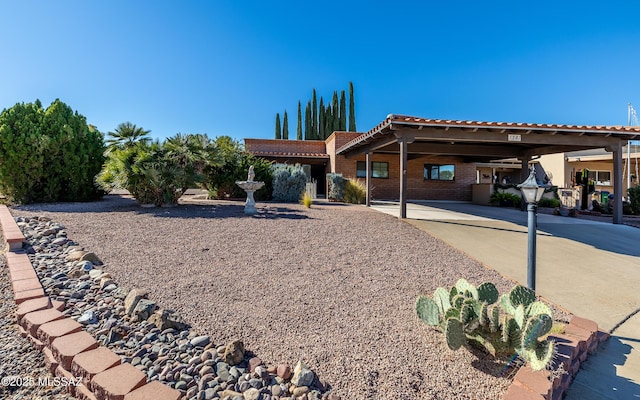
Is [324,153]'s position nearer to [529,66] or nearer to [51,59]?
[529,66]

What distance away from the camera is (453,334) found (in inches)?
87.1

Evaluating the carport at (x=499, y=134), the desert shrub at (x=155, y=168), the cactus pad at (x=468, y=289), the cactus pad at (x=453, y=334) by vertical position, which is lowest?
the cactus pad at (x=453, y=334)

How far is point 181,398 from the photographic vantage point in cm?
183

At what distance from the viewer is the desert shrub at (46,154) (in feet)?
29.9

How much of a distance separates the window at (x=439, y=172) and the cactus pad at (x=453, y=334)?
1730cm

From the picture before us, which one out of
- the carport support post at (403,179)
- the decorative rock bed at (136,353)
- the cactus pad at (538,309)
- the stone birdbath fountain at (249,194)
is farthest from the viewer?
the carport support post at (403,179)

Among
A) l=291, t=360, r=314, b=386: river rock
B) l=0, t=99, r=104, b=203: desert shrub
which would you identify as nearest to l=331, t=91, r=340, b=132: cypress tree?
l=0, t=99, r=104, b=203: desert shrub

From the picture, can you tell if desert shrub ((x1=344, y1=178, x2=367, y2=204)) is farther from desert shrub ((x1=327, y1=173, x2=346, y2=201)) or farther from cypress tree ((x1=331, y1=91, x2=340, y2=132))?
cypress tree ((x1=331, y1=91, x2=340, y2=132))

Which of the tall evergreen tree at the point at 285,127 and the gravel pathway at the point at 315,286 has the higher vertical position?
the tall evergreen tree at the point at 285,127

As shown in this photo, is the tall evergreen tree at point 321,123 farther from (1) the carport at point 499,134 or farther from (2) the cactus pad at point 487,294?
(2) the cactus pad at point 487,294

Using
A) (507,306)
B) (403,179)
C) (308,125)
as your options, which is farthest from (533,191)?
(308,125)

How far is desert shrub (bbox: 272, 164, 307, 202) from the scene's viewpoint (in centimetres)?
1284

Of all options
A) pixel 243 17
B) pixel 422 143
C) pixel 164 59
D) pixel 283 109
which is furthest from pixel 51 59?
pixel 283 109

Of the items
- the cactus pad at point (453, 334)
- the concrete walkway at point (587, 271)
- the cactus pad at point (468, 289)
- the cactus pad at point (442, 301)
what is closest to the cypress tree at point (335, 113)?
the concrete walkway at point (587, 271)
